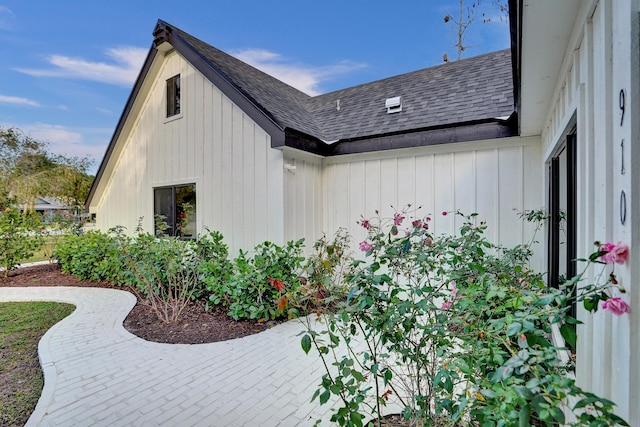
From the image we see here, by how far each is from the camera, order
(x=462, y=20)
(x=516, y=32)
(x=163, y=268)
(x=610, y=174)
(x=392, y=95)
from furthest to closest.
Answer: (x=462, y=20) < (x=392, y=95) < (x=163, y=268) < (x=516, y=32) < (x=610, y=174)

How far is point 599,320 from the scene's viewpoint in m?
1.44

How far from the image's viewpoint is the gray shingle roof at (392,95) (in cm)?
580

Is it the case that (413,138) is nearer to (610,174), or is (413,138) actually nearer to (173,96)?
(610,174)

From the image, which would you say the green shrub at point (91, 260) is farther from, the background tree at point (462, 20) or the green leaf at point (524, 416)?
the background tree at point (462, 20)

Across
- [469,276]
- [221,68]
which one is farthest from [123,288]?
[469,276]

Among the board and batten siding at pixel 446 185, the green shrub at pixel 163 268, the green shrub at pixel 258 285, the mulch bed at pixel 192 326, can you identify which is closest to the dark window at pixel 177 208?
the green shrub at pixel 163 268

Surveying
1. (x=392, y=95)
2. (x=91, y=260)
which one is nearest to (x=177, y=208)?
(x=91, y=260)

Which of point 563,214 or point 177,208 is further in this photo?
point 177,208

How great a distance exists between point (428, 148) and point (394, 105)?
1710mm

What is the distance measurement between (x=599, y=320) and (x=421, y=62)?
43.8 ft

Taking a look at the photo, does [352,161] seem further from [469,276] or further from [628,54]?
[628,54]

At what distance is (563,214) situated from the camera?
3.17 meters

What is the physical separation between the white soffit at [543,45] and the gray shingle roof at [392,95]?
1834 mm

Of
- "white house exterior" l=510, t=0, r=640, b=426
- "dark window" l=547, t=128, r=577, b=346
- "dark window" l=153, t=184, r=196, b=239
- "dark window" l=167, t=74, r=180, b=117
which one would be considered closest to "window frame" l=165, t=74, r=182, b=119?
"dark window" l=167, t=74, r=180, b=117
